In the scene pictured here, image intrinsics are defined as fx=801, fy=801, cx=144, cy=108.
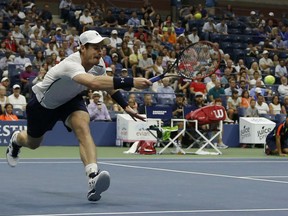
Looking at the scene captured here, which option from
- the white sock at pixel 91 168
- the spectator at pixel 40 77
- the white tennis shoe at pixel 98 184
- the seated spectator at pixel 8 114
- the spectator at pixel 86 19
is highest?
the spectator at pixel 86 19

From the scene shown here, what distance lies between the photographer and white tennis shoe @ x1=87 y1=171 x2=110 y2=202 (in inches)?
300

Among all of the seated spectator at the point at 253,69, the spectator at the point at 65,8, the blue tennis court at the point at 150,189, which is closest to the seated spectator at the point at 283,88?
the seated spectator at the point at 253,69

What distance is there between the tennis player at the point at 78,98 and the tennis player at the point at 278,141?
335 inches

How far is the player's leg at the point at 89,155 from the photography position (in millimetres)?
7652

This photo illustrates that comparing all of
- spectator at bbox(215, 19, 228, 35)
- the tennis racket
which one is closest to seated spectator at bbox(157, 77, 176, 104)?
spectator at bbox(215, 19, 228, 35)

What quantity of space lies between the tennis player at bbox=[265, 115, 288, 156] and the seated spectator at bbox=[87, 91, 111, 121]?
4.31 m

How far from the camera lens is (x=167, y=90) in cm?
2127

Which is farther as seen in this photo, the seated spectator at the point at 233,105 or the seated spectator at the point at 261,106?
the seated spectator at the point at 261,106

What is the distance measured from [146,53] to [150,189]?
537 inches

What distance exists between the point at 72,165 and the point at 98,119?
645 cm

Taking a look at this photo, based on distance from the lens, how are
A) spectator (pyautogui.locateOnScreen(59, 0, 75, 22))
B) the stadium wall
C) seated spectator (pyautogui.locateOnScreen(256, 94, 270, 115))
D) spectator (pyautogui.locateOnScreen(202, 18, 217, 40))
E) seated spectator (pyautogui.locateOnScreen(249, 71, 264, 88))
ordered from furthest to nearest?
spectator (pyautogui.locateOnScreen(202, 18, 217, 40)) < spectator (pyautogui.locateOnScreen(59, 0, 75, 22)) < seated spectator (pyautogui.locateOnScreen(249, 71, 264, 88)) < seated spectator (pyautogui.locateOnScreen(256, 94, 270, 115)) < the stadium wall

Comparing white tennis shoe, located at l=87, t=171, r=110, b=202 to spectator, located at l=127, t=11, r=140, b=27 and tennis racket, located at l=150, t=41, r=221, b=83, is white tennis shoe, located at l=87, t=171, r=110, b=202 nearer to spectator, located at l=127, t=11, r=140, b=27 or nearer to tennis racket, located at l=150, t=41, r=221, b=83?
tennis racket, located at l=150, t=41, r=221, b=83

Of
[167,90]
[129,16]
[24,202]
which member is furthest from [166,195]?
[129,16]

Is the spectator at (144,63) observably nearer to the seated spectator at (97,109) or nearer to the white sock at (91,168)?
the seated spectator at (97,109)
